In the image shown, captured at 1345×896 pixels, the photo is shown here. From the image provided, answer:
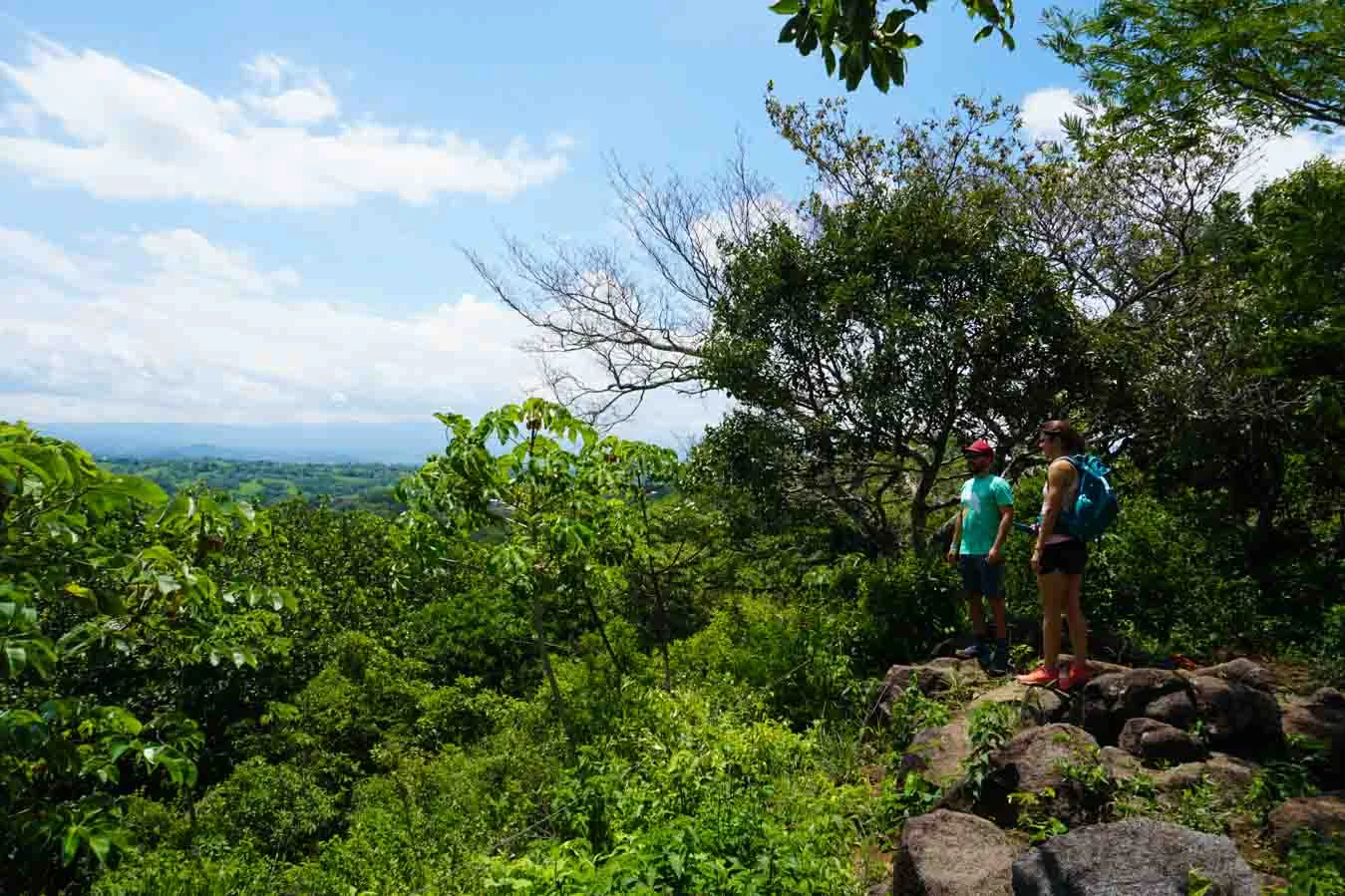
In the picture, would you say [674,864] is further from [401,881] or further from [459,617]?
[459,617]

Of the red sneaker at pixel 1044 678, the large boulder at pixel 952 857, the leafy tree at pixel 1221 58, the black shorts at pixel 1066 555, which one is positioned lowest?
the large boulder at pixel 952 857

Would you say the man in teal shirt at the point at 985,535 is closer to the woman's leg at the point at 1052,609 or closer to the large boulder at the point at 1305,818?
the woman's leg at the point at 1052,609

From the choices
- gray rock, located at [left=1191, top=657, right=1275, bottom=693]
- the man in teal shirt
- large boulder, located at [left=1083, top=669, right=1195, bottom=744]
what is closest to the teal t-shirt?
the man in teal shirt

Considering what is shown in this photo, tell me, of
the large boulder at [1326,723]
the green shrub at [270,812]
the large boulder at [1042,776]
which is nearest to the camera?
the large boulder at [1042,776]

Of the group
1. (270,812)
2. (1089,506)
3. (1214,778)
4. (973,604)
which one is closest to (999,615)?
(973,604)

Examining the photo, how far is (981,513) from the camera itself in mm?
6055

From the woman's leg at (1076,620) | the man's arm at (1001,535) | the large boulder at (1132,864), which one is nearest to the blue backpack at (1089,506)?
the woman's leg at (1076,620)

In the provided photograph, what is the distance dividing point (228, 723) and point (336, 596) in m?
3.37

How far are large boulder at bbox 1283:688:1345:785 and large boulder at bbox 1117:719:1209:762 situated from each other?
658 millimetres

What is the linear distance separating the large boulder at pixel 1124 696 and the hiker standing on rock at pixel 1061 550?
203mm

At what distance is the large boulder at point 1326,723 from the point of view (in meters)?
4.43

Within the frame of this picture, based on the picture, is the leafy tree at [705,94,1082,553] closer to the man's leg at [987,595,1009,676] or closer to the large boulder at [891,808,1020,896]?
the man's leg at [987,595,1009,676]

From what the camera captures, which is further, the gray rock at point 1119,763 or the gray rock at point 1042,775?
the gray rock at point 1119,763

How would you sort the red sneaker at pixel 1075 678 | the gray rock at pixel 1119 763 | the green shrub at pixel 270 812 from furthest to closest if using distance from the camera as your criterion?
the green shrub at pixel 270 812, the red sneaker at pixel 1075 678, the gray rock at pixel 1119 763
